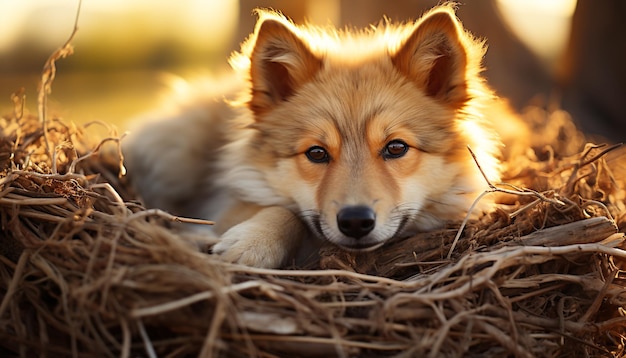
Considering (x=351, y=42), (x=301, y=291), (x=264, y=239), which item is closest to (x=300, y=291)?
(x=301, y=291)

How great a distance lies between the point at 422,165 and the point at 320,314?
1.23m

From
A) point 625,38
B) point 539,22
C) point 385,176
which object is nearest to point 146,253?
point 385,176

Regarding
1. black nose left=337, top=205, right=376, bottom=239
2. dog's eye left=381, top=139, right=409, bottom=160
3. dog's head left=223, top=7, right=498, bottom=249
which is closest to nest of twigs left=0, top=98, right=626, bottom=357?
black nose left=337, top=205, right=376, bottom=239

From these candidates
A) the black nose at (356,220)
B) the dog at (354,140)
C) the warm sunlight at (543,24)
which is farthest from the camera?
the warm sunlight at (543,24)

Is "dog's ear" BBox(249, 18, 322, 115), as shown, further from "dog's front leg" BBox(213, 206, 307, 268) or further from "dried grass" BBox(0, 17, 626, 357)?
"dried grass" BBox(0, 17, 626, 357)

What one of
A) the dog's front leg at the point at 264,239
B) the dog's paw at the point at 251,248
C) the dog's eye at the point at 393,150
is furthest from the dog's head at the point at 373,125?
the dog's paw at the point at 251,248

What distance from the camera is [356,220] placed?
275 cm

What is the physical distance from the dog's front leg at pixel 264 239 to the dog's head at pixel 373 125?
12cm

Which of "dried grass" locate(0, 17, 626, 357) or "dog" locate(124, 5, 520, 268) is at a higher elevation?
"dog" locate(124, 5, 520, 268)

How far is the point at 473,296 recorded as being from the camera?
96.1 inches

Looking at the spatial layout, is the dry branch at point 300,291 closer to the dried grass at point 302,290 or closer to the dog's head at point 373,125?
the dried grass at point 302,290

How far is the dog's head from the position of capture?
3070 millimetres

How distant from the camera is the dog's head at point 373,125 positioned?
3070mm

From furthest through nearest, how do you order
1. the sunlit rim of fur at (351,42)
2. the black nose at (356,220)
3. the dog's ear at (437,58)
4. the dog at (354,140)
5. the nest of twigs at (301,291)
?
the sunlit rim of fur at (351,42), the dog's ear at (437,58), the dog at (354,140), the black nose at (356,220), the nest of twigs at (301,291)
